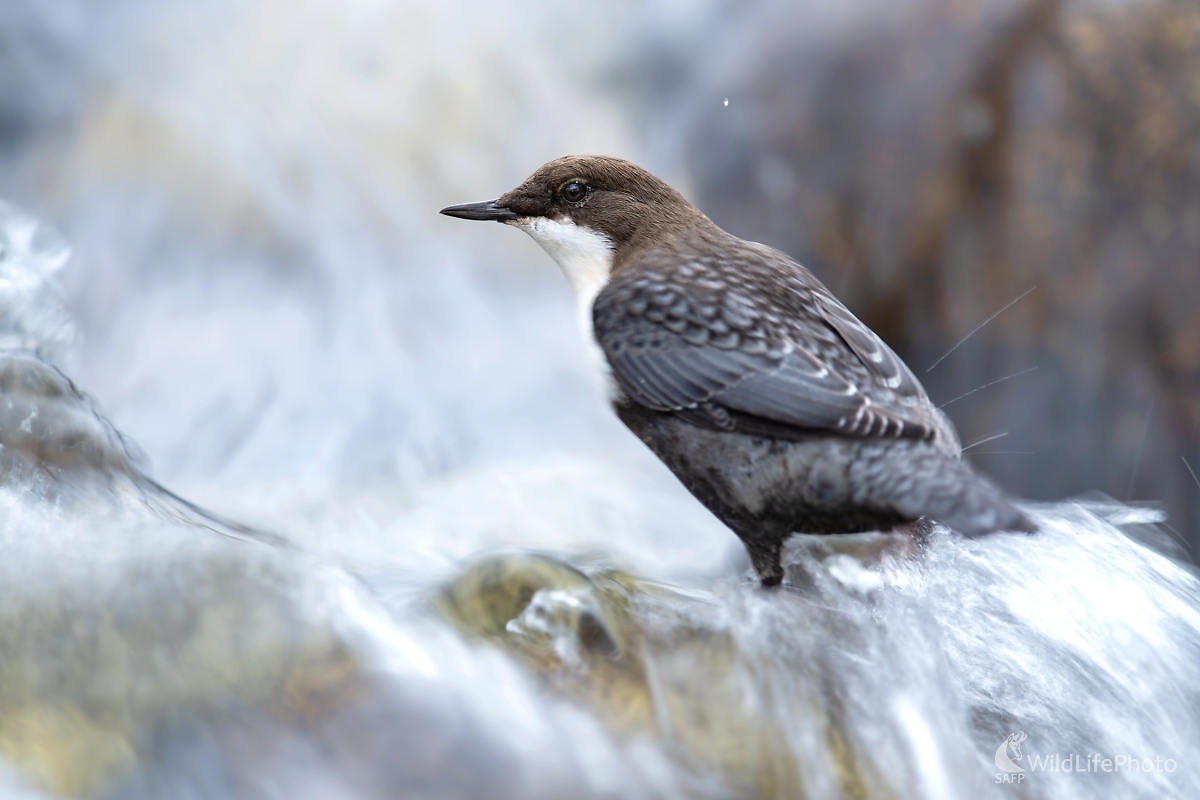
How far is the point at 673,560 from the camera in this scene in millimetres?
4062

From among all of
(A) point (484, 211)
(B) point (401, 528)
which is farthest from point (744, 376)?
(B) point (401, 528)

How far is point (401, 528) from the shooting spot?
4.00 metres

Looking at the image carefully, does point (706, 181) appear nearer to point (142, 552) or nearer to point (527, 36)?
point (527, 36)

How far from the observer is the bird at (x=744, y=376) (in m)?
2.33

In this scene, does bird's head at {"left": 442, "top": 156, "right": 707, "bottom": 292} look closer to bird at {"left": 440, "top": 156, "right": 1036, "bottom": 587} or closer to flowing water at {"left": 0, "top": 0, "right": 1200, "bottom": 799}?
bird at {"left": 440, "top": 156, "right": 1036, "bottom": 587}

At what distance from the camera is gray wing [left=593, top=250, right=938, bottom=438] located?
2436 mm

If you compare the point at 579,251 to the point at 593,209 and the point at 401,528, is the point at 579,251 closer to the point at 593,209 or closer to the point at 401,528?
the point at 593,209

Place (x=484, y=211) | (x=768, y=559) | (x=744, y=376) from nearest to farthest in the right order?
(x=744, y=376)
(x=768, y=559)
(x=484, y=211)

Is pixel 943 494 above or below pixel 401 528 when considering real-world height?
above

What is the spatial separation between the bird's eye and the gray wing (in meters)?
0.38

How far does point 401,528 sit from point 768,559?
1.85 m

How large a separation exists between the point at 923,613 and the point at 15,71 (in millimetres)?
5192

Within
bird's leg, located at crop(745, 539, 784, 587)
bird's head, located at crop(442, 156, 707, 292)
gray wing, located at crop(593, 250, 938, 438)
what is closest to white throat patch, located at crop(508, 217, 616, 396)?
bird's head, located at crop(442, 156, 707, 292)

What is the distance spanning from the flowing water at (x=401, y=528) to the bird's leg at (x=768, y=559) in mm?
58
